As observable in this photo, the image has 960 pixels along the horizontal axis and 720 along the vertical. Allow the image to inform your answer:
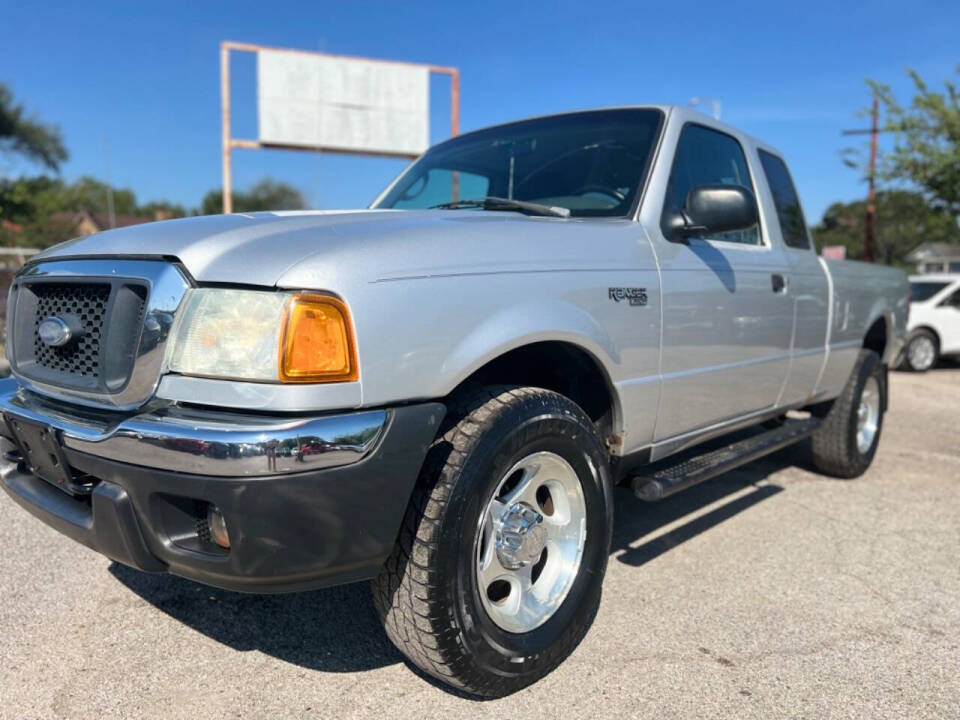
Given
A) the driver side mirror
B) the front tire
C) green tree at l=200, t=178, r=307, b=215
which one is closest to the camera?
the front tire

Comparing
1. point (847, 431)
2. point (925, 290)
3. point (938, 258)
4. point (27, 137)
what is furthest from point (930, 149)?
point (938, 258)

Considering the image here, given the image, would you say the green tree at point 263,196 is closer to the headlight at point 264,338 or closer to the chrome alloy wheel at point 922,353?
the chrome alloy wheel at point 922,353

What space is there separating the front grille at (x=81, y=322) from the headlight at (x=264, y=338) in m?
0.35

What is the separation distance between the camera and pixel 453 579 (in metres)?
2.01

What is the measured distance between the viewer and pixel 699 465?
3154 mm

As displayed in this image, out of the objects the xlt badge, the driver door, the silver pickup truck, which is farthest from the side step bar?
the xlt badge

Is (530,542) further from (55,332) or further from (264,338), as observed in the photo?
(55,332)

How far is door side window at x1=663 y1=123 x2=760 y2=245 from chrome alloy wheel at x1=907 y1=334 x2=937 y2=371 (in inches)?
384

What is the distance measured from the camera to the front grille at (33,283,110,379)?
2027 mm

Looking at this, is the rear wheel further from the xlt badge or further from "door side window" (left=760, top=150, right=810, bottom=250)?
the xlt badge

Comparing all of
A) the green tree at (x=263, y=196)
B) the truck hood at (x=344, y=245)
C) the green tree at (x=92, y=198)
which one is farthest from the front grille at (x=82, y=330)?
the green tree at (x=92, y=198)

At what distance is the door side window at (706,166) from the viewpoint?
316 cm

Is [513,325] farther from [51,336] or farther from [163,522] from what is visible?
[51,336]

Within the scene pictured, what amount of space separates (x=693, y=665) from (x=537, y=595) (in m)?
0.57
